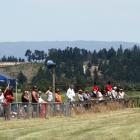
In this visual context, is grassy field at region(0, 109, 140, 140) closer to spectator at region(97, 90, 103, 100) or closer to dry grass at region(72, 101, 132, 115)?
dry grass at region(72, 101, 132, 115)

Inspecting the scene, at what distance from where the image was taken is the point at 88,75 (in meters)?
146

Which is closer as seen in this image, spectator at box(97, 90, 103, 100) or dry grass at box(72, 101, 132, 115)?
dry grass at box(72, 101, 132, 115)

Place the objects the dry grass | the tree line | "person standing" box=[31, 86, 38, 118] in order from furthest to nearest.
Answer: the tree line
the dry grass
"person standing" box=[31, 86, 38, 118]

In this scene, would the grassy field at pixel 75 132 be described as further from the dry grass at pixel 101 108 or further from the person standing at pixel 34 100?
the dry grass at pixel 101 108

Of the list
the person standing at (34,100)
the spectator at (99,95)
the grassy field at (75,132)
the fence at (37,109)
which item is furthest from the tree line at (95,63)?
the grassy field at (75,132)

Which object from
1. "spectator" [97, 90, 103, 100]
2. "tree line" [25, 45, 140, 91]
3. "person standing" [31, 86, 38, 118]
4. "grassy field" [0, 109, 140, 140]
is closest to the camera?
"grassy field" [0, 109, 140, 140]

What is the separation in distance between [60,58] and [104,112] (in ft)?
424

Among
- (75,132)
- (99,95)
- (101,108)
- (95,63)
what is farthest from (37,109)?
(95,63)

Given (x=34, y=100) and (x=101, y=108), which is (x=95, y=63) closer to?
(x=101, y=108)

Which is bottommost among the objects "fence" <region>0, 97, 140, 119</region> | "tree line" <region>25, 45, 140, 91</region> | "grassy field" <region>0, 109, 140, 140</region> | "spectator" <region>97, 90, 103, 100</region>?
"tree line" <region>25, 45, 140, 91</region>

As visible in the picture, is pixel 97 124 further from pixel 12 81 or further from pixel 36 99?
pixel 12 81

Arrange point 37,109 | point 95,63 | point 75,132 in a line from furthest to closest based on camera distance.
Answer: point 95,63
point 37,109
point 75,132

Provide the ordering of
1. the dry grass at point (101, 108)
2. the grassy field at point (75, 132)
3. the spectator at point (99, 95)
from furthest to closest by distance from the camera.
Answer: the spectator at point (99, 95), the dry grass at point (101, 108), the grassy field at point (75, 132)

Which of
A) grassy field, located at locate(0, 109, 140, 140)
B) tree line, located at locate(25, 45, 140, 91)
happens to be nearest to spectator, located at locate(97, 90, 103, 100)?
grassy field, located at locate(0, 109, 140, 140)
